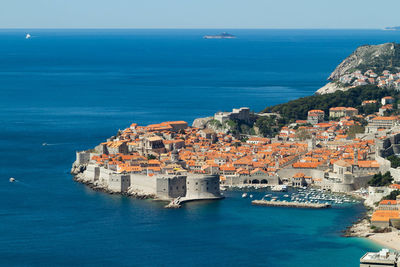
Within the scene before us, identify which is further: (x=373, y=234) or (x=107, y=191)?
(x=107, y=191)

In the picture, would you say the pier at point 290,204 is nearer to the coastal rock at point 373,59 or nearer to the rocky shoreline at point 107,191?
the rocky shoreline at point 107,191

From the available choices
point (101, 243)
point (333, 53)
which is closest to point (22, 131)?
point (101, 243)

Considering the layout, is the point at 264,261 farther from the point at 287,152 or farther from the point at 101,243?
the point at 287,152

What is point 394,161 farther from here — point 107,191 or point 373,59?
point 373,59

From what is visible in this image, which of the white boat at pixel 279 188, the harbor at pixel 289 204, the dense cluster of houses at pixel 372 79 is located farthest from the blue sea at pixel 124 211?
the dense cluster of houses at pixel 372 79

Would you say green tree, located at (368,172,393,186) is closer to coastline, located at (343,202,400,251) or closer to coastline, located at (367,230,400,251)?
coastline, located at (343,202,400,251)

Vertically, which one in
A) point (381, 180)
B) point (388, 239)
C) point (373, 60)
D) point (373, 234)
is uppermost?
point (373, 60)

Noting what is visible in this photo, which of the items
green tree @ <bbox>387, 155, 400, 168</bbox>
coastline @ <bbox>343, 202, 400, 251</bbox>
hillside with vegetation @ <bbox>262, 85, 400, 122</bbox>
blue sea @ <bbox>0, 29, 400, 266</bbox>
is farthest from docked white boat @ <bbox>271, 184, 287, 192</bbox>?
hillside with vegetation @ <bbox>262, 85, 400, 122</bbox>

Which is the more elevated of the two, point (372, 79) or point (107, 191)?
point (372, 79)

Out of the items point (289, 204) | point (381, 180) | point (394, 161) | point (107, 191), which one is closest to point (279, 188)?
point (289, 204)
